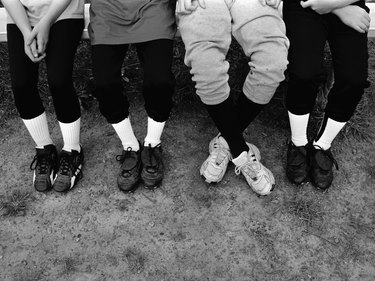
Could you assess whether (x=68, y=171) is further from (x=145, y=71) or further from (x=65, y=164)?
(x=145, y=71)

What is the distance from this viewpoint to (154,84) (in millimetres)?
2580

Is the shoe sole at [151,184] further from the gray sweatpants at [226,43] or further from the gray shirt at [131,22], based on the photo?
the gray shirt at [131,22]

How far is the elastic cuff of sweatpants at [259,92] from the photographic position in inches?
102

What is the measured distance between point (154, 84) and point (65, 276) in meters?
1.23

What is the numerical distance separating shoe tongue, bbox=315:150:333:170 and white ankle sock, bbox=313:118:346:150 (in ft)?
0.17

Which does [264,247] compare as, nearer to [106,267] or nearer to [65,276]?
[106,267]

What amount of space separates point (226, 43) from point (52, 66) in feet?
3.50

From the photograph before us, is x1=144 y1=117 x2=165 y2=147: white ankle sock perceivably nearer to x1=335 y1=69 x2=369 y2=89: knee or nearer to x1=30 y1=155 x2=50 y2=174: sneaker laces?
x1=30 y1=155 x2=50 y2=174: sneaker laces

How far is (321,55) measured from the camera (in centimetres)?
262

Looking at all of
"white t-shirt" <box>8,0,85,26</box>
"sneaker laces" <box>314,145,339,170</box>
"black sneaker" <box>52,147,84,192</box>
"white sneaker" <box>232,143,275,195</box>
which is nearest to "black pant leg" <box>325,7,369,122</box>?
"sneaker laces" <box>314,145,339,170</box>

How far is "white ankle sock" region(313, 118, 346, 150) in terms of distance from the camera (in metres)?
2.80

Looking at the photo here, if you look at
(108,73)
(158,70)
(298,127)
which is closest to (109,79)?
(108,73)

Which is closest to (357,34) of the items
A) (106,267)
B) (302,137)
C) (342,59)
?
(342,59)

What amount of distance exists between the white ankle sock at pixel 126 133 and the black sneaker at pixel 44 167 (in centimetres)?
51
